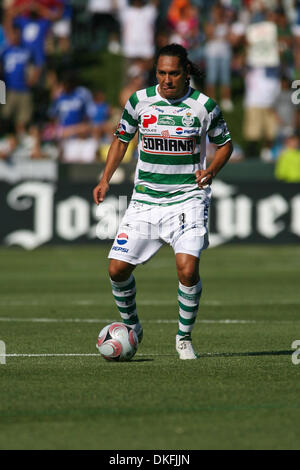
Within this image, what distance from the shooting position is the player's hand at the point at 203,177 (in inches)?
351

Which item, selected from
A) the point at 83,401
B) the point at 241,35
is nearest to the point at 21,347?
the point at 83,401

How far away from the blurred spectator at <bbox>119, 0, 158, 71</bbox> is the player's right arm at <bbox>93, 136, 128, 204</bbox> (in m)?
16.9

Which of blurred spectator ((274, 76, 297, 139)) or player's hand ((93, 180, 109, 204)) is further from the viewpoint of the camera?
blurred spectator ((274, 76, 297, 139))

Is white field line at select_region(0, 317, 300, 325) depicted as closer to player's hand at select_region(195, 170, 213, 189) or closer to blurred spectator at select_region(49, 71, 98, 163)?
player's hand at select_region(195, 170, 213, 189)

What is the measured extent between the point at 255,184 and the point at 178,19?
6.74m

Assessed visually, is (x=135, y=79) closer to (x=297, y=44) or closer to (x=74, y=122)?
(x=74, y=122)

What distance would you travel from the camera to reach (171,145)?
30.1 feet

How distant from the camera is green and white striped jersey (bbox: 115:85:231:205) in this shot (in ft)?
30.0

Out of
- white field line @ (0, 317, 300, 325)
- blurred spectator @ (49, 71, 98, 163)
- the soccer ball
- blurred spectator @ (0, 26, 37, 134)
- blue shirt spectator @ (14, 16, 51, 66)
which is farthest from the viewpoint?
blue shirt spectator @ (14, 16, 51, 66)

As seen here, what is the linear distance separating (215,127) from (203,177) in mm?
554

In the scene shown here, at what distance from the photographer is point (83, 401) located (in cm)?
716

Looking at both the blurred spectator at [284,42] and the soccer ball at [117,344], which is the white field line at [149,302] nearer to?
the soccer ball at [117,344]

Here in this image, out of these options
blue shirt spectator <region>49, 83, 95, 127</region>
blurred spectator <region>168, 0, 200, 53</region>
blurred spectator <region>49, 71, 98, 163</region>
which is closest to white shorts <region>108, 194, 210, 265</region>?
blurred spectator <region>49, 71, 98, 163</region>

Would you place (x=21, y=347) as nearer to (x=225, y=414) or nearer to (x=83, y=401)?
(x=83, y=401)
